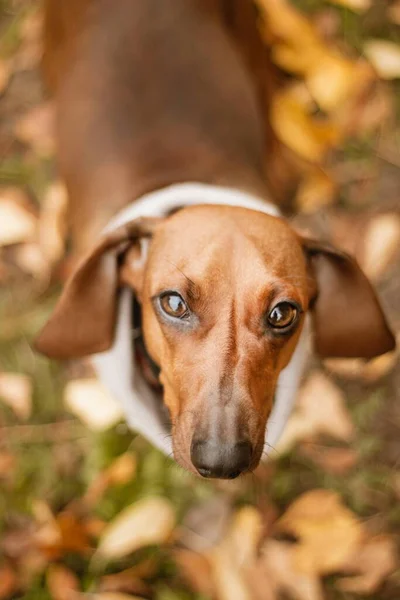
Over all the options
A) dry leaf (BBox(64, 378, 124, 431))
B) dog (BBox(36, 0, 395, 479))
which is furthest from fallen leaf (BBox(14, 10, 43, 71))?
dry leaf (BBox(64, 378, 124, 431))

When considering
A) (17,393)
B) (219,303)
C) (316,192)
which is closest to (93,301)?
(219,303)

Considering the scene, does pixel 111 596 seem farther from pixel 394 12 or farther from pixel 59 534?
pixel 394 12

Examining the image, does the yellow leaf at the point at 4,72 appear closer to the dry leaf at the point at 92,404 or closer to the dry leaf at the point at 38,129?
the dry leaf at the point at 38,129

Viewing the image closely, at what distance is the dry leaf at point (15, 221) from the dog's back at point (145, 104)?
473 mm

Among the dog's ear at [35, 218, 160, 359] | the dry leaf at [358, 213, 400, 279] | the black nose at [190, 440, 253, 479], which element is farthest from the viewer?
the dry leaf at [358, 213, 400, 279]

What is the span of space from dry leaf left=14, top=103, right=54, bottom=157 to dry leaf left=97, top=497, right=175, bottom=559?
1563 mm

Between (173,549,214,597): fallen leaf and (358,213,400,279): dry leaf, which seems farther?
(358,213,400,279): dry leaf

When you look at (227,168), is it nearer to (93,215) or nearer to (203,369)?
(93,215)

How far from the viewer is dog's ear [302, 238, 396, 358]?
1.88 m

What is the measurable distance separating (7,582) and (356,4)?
2743 mm

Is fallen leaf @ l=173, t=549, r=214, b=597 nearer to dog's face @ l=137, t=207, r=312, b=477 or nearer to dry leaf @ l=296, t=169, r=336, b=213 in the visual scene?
dog's face @ l=137, t=207, r=312, b=477

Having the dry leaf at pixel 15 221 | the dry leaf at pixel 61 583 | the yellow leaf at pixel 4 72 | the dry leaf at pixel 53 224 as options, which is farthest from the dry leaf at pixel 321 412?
the yellow leaf at pixel 4 72

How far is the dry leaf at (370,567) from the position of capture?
2.38 meters

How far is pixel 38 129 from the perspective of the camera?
10.0ft
